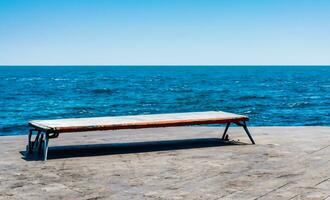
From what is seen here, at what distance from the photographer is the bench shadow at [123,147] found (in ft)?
26.8

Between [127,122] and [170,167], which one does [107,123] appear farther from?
[170,167]

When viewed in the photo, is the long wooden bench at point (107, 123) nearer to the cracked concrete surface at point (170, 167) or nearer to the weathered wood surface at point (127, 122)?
the weathered wood surface at point (127, 122)

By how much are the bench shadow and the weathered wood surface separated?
0.52 metres

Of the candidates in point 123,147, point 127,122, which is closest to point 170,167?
point 127,122

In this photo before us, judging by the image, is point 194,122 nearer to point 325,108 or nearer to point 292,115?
point 292,115

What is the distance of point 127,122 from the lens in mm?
8031

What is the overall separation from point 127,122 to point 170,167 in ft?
4.44

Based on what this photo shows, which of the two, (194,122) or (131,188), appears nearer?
(131,188)

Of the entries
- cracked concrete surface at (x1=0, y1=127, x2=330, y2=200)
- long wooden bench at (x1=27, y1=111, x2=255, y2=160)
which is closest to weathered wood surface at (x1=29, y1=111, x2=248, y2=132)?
long wooden bench at (x1=27, y1=111, x2=255, y2=160)

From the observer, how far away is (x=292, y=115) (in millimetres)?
34312

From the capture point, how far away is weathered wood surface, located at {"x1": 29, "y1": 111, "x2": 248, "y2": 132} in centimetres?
760

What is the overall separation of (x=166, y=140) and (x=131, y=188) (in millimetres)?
4046

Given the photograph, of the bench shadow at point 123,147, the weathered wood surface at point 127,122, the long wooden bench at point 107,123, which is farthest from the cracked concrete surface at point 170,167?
the weathered wood surface at point 127,122

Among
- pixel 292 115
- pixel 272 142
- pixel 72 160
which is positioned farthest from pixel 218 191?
pixel 292 115
